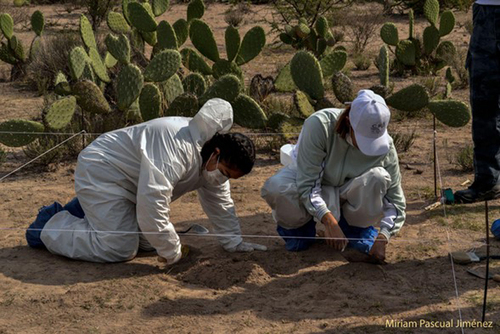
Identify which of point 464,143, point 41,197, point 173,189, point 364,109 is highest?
point 364,109

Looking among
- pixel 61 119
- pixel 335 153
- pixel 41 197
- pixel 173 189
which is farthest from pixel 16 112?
pixel 335 153

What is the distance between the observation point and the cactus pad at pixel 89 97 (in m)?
6.00

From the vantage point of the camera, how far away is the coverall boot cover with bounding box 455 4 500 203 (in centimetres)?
479

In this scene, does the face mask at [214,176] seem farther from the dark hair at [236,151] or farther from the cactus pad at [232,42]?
the cactus pad at [232,42]

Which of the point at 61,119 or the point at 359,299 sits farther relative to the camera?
the point at 61,119

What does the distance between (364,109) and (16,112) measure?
4702mm

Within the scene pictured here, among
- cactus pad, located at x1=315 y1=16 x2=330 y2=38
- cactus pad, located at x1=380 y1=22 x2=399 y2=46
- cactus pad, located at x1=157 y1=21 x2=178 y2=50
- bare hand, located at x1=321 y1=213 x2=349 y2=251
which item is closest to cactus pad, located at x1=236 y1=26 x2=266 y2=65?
cactus pad, located at x1=157 y1=21 x2=178 y2=50

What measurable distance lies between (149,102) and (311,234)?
2.16m

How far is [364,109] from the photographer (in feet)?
12.1

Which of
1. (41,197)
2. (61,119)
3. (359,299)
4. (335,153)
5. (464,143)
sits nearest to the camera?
(359,299)

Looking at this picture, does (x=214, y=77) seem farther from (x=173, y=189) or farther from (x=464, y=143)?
(x=173, y=189)

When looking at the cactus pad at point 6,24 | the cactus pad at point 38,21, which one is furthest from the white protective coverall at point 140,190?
the cactus pad at point 38,21

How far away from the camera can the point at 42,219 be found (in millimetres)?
4328

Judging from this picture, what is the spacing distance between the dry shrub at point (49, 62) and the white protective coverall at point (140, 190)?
4405mm
